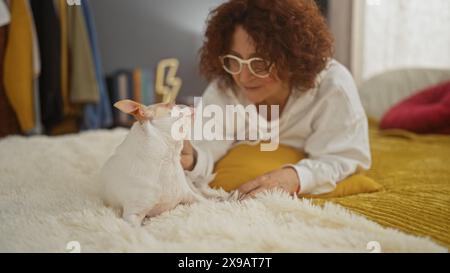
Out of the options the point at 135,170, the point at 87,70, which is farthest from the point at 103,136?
the point at 135,170

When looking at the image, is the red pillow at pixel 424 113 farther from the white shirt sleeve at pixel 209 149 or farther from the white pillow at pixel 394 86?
the white shirt sleeve at pixel 209 149

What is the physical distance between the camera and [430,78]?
2.10 meters

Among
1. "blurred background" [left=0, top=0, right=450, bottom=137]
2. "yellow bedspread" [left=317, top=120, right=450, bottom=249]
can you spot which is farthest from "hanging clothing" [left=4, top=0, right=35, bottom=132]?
"yellow bedspread" [left=317, top=120, right=450, bottom=249]

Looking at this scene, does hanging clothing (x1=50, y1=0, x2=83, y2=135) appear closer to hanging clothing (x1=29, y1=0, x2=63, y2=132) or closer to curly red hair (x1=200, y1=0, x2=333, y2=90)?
hanging clothing (x1=29, y1=0, x2=63, y2=132)

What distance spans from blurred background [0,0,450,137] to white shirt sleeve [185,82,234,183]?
0.18 metres

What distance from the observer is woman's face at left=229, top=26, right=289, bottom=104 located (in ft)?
3.19

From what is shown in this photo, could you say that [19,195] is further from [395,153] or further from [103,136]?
[395,153]

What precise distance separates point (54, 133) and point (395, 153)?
4.17ft

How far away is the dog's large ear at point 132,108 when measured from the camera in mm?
700

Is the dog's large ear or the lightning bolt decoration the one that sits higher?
the dog's large ear

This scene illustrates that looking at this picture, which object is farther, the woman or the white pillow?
the white pillow

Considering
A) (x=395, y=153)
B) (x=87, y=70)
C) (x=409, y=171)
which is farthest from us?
(x=87, y=70)

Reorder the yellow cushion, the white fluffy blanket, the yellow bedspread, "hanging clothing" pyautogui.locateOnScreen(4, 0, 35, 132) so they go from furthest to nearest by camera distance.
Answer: "hanging clothing" pyautogui.locateOnScreen(4, 0, 35, 132)
the yellow cushion
the yellow bedspread
the white fluffy blanket
